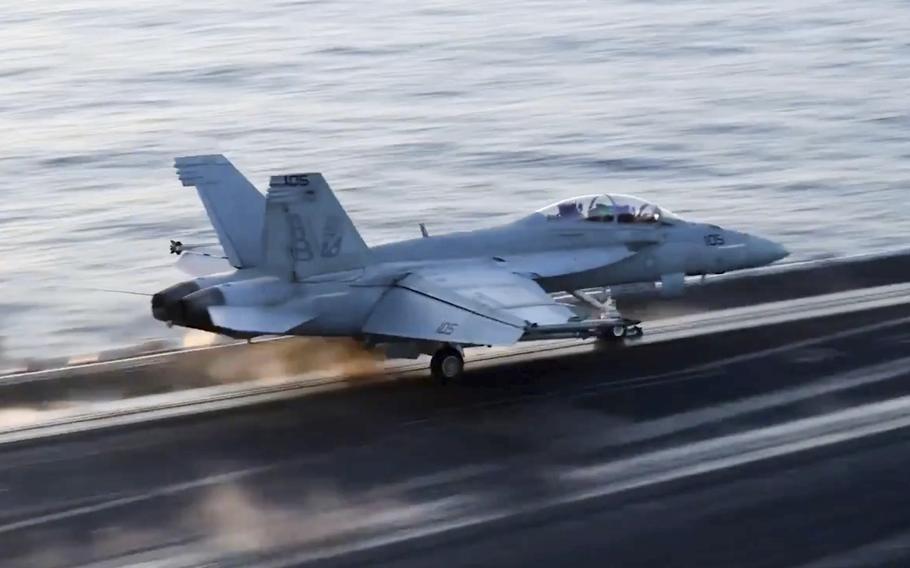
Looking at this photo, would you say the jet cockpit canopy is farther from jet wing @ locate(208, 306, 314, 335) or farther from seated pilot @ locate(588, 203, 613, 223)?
jet wing @ locate(208, 306, 314, 335)

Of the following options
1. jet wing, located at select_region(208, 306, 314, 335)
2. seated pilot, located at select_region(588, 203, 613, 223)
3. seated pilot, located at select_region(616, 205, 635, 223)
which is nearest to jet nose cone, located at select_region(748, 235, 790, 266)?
seated pilot, located at select_region(616, 205, 635, 223)

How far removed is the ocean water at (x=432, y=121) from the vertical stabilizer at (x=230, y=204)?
15.9 feet

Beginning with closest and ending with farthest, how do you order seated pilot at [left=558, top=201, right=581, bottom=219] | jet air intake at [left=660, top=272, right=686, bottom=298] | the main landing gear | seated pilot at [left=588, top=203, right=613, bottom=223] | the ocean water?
the main landing gear
seated pilot at [left=558, top=201, right=581, bottom=219]
seated pilot at [left=588, top=203, right=613, bottom=223]
jet air intake at [left=660, top=272, right=686, bottom=298]
the ocean water

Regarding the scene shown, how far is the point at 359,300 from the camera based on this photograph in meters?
23.4

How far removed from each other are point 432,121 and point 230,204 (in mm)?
27710

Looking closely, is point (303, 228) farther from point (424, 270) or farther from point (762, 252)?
point (762, 252)

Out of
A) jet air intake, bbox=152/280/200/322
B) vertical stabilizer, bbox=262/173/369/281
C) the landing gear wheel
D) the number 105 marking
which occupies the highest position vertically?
vertical stabilizer, bbox=262/173/369/281

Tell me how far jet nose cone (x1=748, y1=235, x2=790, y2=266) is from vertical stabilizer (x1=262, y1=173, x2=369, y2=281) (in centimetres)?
805

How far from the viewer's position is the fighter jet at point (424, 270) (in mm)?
22484

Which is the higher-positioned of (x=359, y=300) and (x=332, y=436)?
(x=359, y=300)

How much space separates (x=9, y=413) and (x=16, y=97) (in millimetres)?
39455

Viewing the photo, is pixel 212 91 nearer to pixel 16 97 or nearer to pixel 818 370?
pixel 16 97

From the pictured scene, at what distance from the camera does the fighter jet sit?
22.5 m

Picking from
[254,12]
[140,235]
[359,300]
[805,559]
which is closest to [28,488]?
[359,300]
